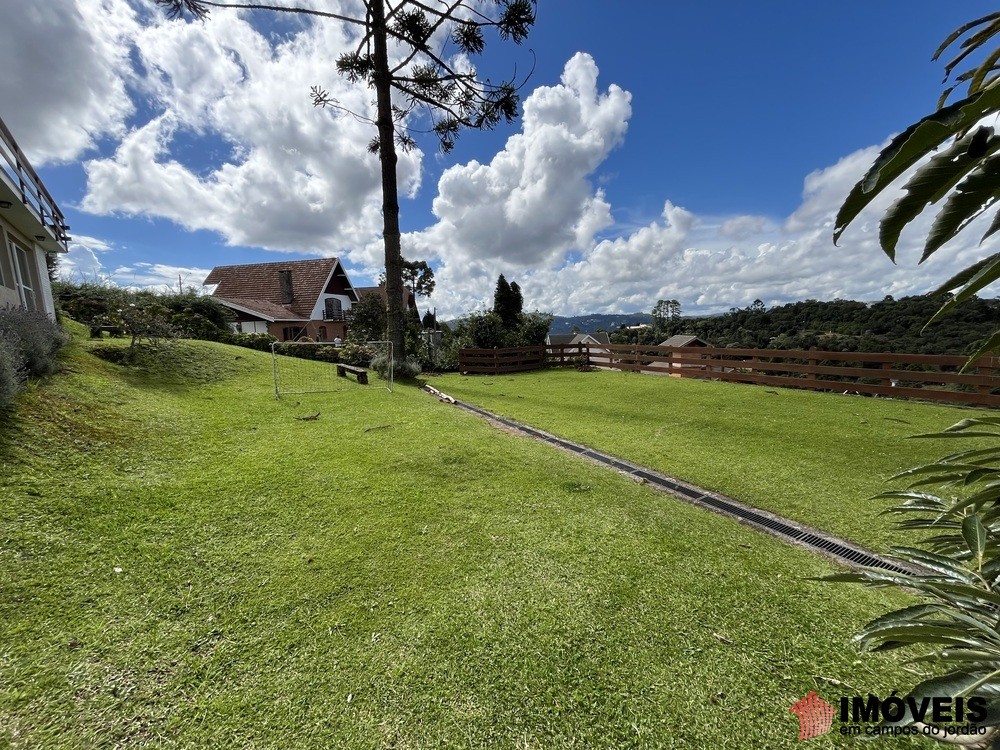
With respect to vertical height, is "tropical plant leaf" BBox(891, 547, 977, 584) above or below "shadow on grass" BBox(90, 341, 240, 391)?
above

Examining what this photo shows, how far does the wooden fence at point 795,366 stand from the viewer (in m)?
7.29

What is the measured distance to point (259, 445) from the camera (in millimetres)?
4184

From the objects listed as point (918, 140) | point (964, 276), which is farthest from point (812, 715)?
point (918, 140)

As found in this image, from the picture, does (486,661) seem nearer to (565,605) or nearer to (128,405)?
(565,605)

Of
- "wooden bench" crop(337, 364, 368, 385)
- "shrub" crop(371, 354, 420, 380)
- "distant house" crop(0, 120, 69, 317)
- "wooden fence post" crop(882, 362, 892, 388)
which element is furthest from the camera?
"shrub" crop(371, 354, 420, 380)

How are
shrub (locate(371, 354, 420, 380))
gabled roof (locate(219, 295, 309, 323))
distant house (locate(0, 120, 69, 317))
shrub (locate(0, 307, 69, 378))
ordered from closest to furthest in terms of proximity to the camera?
shrub (locate(0, 307, 69, 378)), distant house (locate(0, 120, 69, 317)), shrub (locate(371, 354, 420, 380)), gabled roof (locate(219, 295, 309, 323))

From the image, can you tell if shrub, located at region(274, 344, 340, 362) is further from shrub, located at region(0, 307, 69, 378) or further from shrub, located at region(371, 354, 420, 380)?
shrub, located at region(0, 307, 69, 378)

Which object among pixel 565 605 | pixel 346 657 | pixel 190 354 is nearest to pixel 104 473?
pixel 346 657

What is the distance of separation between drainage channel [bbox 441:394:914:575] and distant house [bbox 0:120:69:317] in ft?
29.4

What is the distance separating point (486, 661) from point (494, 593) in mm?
431

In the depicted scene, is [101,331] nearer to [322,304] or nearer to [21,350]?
[21,350]

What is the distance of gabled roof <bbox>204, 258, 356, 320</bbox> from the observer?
86.0 ft

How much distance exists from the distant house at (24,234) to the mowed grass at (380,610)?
502 cm

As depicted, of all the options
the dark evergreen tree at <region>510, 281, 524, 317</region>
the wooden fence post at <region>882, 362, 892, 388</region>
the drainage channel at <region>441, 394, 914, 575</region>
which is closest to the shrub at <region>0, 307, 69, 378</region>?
the drainage channel at <region>441, 394, 914, 575</region>
